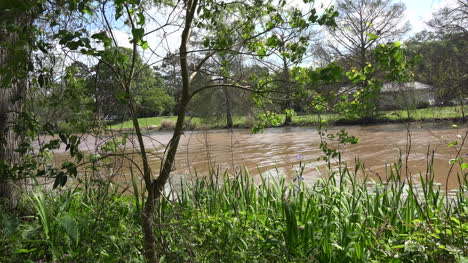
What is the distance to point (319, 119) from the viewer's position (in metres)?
2.42

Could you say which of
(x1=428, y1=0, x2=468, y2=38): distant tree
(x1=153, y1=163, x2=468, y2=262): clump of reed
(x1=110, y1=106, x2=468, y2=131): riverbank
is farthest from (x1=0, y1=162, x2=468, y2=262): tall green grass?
(x1=428, y1=0, x2=468, y2=38): distant tree

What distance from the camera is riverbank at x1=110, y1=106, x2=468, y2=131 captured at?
9.18ft

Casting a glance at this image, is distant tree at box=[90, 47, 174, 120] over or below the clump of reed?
over

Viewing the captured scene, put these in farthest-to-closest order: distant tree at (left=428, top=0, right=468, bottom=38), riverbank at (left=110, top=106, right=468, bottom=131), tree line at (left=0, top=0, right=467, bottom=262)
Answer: distant tree at (left=428, top=0, right=468, bottom=38) → riverbank at (left=110, top=106, right=468, bottom=131) → tree line at (left=0, top=0, right=467, bottom=262)

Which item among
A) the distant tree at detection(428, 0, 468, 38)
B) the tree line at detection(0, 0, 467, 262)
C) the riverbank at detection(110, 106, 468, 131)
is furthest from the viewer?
the distant tree at detection(428, 0, 468, 38)

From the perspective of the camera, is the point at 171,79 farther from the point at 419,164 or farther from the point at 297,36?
the point at 419,164

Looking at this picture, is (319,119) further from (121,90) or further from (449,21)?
(449,21)

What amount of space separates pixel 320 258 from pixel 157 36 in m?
1.82

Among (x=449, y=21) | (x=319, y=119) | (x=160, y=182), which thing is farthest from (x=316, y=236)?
(x=449, y=21)

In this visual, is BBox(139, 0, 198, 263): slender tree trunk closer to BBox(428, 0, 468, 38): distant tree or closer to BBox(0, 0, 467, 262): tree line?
BBox(0, 0, 467, 262): tree line

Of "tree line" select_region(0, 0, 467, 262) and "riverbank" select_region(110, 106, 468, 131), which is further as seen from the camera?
"riverbank" select_region(110, 106, 468, 131)

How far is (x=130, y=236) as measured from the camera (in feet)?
7.72

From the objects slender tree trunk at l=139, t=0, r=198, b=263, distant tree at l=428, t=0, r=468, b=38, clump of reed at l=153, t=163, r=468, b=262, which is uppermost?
distant tree at l=428, t=0, r=468, b=38

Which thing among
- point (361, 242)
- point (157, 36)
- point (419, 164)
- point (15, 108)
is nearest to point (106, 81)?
point (157, 36)
